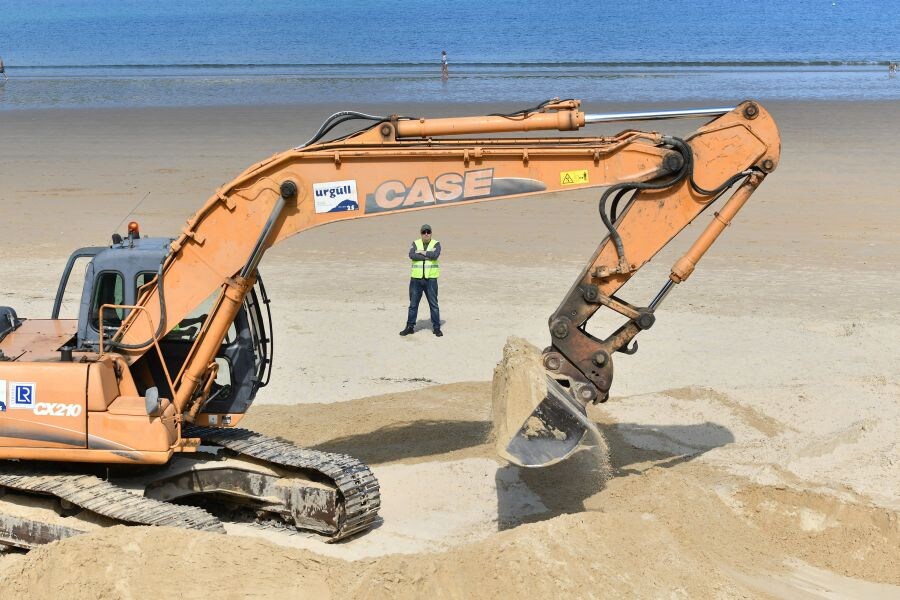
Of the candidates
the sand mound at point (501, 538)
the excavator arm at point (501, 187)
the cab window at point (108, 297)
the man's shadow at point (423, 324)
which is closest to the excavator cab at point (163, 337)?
the cab window at point (108, 297)

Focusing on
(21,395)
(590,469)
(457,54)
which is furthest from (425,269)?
(457,54)

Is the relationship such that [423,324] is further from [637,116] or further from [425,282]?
[637,116]

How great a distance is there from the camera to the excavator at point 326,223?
31.8 feet

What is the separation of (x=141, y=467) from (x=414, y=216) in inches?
615

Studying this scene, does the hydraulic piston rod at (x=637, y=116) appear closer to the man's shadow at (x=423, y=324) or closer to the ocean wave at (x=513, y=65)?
the man's shadow at (x=423, y=324)

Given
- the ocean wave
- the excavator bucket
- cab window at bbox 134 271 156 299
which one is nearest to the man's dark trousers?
cab window at bbox 134 271 156 299

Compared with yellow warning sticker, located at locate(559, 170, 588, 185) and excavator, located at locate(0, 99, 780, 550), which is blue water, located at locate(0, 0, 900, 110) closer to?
excavator, located at locate(0, 99, 780, 550)

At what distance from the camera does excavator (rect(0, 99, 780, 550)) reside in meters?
9.68

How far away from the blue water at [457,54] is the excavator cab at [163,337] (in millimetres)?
36788

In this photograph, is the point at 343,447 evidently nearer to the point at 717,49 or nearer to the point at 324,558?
the point at 324,558

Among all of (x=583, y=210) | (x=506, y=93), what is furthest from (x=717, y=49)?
(x=583, y=210)

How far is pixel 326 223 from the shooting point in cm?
981

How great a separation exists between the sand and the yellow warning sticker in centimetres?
282

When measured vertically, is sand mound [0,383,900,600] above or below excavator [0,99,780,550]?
below
